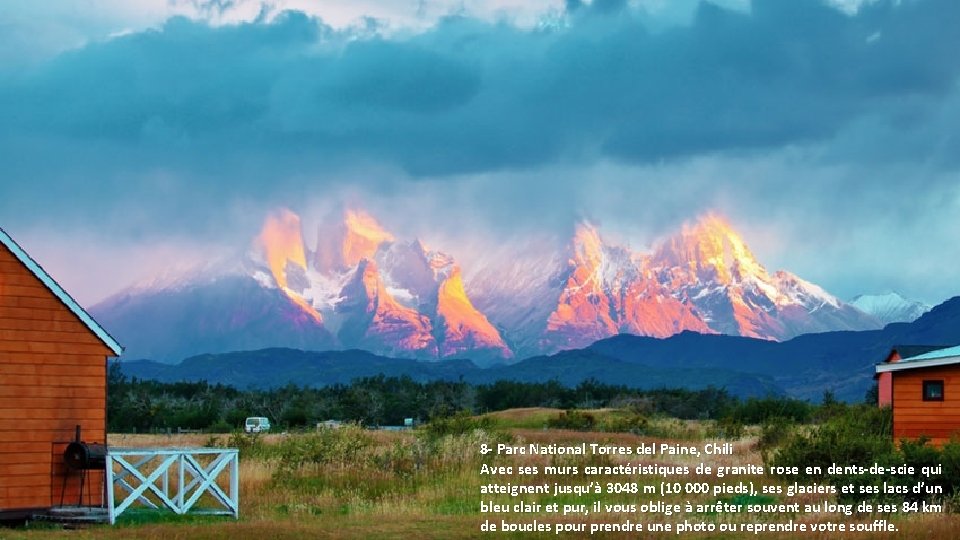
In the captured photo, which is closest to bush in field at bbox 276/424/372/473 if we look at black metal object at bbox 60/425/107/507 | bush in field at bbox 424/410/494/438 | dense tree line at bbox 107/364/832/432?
black metal object at bbox 60/425/107/507

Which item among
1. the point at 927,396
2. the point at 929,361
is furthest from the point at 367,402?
the point at 929,361

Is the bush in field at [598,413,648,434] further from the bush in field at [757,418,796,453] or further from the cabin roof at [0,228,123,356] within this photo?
the cabin roof at [0,228,123,356]

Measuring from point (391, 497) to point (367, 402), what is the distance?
8895cm

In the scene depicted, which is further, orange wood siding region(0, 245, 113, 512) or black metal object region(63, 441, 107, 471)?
black metal object region(63, 441, 107, 471)

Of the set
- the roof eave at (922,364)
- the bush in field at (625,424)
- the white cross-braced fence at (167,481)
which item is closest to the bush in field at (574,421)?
the bush in field at (625,424)

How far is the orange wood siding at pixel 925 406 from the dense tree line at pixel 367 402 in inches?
1865

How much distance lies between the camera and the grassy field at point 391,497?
27.7m

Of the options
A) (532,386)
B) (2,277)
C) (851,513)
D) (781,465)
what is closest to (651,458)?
(781,465)

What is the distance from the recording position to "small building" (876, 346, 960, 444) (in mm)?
42688

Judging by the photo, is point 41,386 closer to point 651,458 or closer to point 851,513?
point 851,513

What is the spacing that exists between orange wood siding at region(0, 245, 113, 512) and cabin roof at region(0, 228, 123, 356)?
11cm

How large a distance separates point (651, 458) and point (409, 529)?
2395cm

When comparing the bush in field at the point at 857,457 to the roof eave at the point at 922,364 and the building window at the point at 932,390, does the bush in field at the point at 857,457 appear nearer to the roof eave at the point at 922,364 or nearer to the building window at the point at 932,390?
the building window at the point at 932,390

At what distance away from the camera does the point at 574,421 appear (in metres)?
82.1
